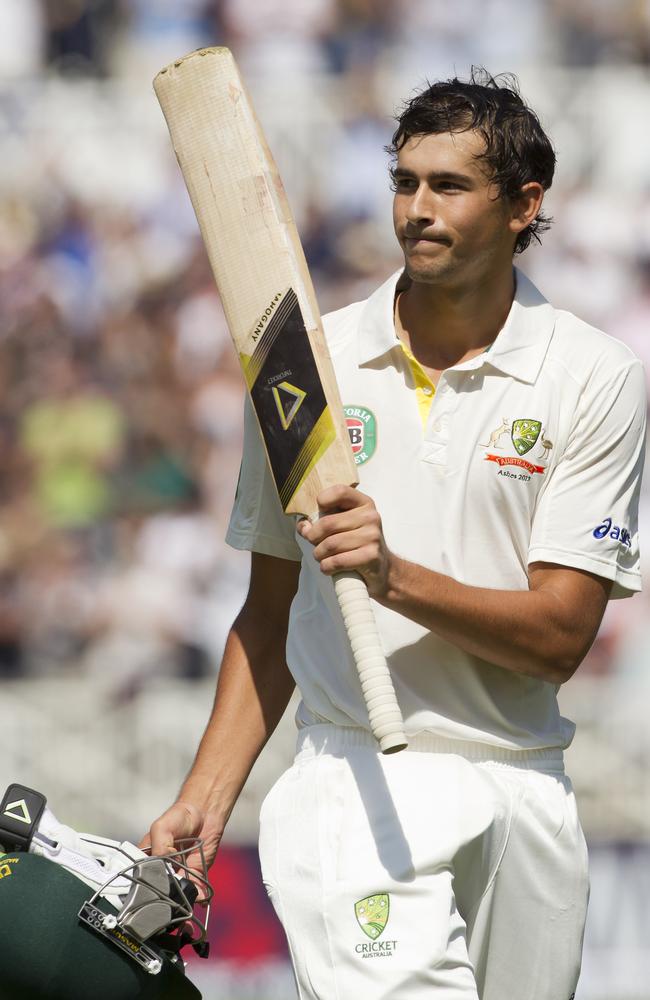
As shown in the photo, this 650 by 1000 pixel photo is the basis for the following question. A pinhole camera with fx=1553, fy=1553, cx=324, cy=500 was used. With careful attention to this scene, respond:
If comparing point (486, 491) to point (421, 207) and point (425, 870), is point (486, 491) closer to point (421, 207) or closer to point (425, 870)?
point (421, 207)

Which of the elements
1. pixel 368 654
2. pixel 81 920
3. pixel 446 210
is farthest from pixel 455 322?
pixel 81 920

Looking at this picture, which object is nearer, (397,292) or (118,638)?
(397,292)

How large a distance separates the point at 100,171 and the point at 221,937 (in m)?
2.98

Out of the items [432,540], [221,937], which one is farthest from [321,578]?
[221,937]

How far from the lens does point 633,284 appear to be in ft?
20.0

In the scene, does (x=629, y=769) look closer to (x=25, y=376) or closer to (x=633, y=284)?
(x=633, y=284)

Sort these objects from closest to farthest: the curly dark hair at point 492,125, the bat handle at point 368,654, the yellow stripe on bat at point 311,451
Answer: the bat handle at point 368,654 → the yellow stripe on bat at point 311,451 → the curly dark hair at point 492,125

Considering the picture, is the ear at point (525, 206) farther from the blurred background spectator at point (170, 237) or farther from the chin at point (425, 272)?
the blurred background spectator at point (170, 237)

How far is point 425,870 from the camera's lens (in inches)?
95.8

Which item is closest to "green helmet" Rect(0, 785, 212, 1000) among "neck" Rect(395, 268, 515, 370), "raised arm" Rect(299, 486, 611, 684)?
"raised arm" Rect(299, 486, 611, 684)

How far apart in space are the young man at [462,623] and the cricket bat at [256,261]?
0.16 m

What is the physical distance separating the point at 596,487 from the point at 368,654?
578mm

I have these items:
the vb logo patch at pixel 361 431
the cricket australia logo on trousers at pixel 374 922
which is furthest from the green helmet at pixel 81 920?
the vb logo patch at pixel 361 431

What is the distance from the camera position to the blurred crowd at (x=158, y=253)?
5.87m
